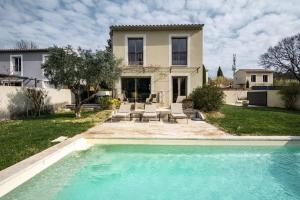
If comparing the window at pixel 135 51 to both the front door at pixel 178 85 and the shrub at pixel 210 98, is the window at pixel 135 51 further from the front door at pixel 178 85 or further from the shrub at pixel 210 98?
the shrub at pixel 210 98

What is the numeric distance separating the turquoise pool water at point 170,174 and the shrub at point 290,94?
16.4 meters

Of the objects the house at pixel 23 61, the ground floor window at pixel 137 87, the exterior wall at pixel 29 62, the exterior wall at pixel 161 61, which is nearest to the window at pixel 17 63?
the house at pixel 23 61

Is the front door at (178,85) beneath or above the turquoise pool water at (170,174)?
above

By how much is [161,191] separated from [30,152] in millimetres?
4106

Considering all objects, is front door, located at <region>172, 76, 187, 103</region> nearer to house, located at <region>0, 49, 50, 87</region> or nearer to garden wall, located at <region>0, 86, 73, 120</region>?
garden wall, located at <region>0, 86, 73, 120</region>

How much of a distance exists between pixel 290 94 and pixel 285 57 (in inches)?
964

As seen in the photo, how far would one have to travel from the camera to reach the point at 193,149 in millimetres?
9992

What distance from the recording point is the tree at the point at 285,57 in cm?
4469

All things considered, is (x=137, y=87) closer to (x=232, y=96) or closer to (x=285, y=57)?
(x=232, y=96)

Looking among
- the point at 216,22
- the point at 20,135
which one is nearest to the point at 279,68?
the point at 216,22

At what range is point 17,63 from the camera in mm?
32531

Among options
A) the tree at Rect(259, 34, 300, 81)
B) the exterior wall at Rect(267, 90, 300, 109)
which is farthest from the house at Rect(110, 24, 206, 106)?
the tree at Rect(259, 34, 300, 81)

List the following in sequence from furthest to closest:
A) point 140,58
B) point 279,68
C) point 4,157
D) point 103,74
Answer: point 279,68 → point 140,58 → point 103,74 → point 4,157

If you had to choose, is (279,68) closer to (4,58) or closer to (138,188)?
(4,58)
